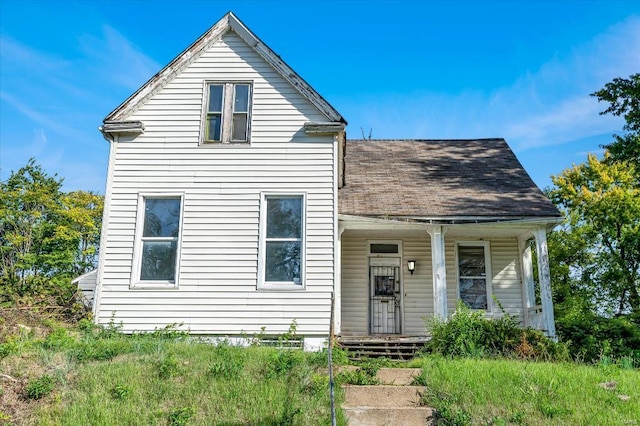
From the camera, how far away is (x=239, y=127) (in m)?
11.4

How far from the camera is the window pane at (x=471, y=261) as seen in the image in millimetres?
13406

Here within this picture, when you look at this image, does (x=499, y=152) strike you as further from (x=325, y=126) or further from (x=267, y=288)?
(x=267, y=288)

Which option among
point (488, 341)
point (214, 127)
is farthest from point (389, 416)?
point (214, 127)

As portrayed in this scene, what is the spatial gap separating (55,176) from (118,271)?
22.3m

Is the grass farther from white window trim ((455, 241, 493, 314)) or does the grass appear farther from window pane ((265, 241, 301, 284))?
white window trim ((455, 241, 493, 314))

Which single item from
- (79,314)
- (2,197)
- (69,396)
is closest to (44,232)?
(2,197)

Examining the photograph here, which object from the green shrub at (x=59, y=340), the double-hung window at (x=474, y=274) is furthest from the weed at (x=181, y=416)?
the double-hung window at (x=474, y=274)

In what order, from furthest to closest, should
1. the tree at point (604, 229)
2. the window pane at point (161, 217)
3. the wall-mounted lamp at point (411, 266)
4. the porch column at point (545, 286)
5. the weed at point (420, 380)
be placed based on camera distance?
the tree at point (604, 229) < the wall-mounted lamp at point (411, 266) < the porch column at point (545, 286) < the window pane at point (161, 217) < the weed at point (420, 380)

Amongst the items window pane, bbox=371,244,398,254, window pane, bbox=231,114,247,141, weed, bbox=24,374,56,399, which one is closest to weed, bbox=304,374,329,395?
weed, bbox=24,374,56,399

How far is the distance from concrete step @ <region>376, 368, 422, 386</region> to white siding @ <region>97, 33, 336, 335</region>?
8.36ft

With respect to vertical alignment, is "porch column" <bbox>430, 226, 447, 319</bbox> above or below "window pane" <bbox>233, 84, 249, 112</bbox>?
below

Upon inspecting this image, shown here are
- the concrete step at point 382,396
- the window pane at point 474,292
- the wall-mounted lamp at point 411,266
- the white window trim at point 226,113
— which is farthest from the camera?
the window pane at point 474,292

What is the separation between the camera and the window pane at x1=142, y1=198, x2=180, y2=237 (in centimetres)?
1084

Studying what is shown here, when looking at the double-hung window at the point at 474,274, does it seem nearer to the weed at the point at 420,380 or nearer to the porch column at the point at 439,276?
the porch column at the point at 439,276
